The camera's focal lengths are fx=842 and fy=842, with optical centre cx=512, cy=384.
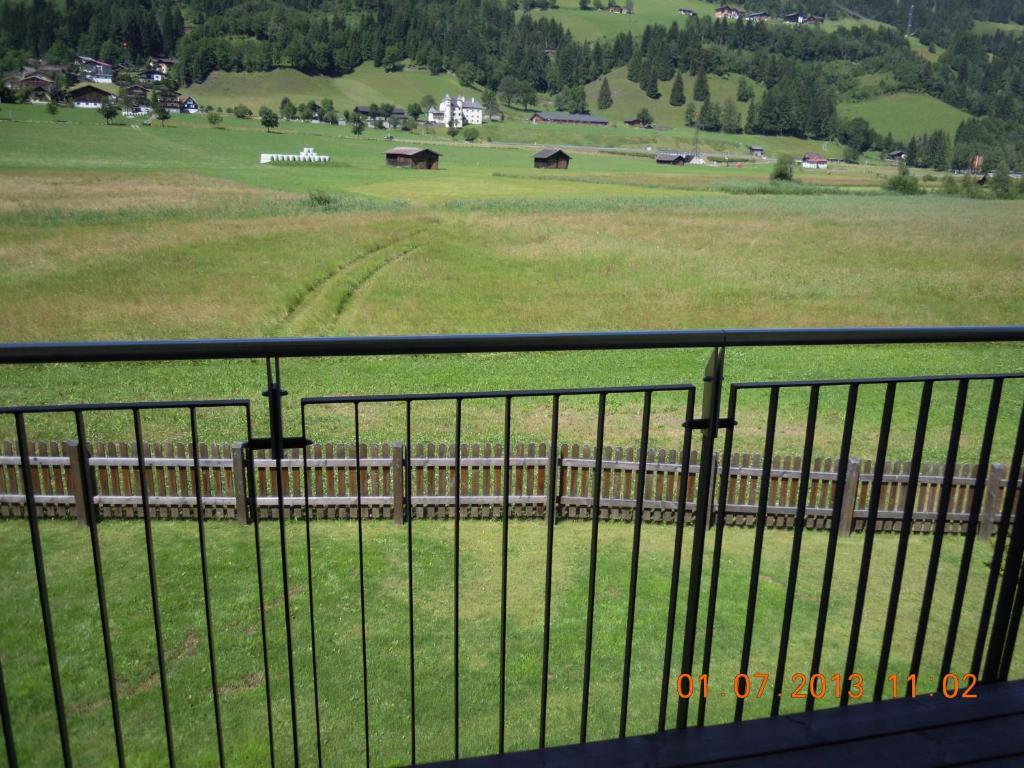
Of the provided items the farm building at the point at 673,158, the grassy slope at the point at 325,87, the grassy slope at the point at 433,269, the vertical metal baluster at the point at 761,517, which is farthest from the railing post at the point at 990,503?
the farm building at the point at 673,158

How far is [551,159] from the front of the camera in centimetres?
5859

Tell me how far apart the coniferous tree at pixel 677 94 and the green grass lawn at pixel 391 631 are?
341 ft

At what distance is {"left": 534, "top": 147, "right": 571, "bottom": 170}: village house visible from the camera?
5756 centimetres

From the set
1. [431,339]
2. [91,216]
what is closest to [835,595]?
[431,339]

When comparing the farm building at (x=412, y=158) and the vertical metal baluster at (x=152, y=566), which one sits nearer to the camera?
the vertical metal baluster at (x=152, y=566)

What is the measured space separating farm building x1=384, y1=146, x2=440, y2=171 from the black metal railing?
38.7m

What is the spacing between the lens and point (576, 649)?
6.50m

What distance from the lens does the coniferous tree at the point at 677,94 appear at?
106m

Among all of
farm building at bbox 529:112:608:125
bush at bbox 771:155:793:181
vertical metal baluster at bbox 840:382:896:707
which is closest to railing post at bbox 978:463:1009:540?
vertical metal baluster at bbox 840:382:896:707

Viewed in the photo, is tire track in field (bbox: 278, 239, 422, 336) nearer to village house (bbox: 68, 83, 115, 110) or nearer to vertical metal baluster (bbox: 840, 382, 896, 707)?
village house (bbox: 68, 83, 115, 110)

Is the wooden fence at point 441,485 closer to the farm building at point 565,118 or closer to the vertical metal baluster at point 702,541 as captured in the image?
the vertical metal baluster at point 702,541

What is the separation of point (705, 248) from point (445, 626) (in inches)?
1037

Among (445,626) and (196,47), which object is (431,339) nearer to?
(445,626)

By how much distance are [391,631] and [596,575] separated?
1.71 meters
